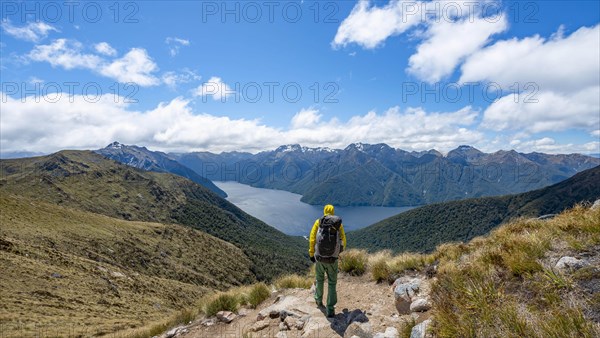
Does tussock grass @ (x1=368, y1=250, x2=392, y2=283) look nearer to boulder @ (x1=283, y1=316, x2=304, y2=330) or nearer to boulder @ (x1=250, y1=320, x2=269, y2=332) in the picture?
boulder @ (x1=283, y1=316, x2=304, y2=330)

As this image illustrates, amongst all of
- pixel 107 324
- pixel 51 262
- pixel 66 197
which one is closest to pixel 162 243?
pixel 51 262

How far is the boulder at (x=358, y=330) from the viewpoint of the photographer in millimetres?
7922

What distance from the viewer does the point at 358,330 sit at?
8141 mm

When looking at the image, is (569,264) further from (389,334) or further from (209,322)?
(209,322)

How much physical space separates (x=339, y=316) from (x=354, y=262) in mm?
4392

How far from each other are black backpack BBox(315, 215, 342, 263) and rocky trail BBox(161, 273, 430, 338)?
1792 mm

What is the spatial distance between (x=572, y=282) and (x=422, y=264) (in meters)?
6.61

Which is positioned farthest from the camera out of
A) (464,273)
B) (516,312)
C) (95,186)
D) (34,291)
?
(95,186)

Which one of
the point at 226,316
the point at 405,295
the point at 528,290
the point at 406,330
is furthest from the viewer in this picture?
the point at 226,316

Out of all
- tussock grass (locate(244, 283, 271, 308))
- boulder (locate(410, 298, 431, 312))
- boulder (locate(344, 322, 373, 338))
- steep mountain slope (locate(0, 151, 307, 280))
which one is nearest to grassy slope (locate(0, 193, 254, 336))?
tussock grass (locate(244, 283, 271, 308))

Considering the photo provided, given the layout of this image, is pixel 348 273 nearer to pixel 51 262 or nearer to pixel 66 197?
pixel 51 262

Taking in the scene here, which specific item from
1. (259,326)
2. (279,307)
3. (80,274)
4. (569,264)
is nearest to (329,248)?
(279,307)

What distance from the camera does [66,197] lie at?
403 feet

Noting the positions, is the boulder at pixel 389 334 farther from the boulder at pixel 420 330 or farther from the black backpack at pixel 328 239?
the black backpack at pixel 328 239
